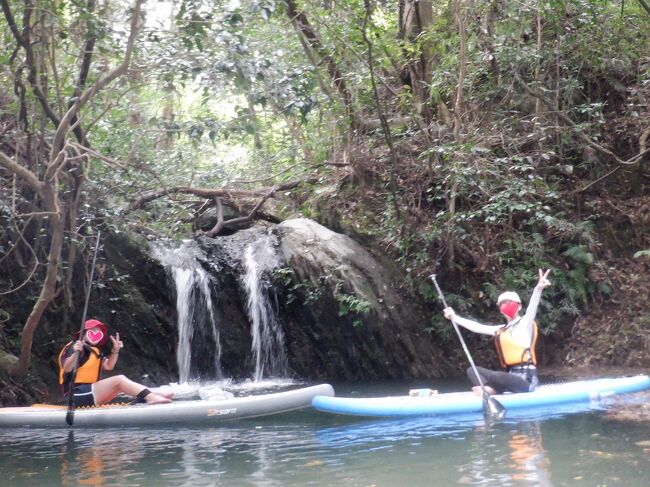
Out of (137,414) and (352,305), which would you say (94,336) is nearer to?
(137,414)

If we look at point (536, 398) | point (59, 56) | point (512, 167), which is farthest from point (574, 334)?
point (59, 56)

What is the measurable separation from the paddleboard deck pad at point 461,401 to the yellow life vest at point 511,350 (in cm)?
33

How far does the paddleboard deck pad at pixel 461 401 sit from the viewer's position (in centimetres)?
748

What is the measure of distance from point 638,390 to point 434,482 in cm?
374

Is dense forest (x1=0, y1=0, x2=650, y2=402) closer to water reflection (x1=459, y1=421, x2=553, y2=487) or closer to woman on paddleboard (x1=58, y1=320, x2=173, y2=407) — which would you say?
woman on paddleboard (x1=58, y1=320, x2=173, y2=407)

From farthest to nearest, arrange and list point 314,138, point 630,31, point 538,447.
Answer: point 314,138
point 630,31
point 538,447

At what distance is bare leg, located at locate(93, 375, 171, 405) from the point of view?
8.16m

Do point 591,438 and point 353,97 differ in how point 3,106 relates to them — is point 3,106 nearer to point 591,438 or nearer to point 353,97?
point 353,97

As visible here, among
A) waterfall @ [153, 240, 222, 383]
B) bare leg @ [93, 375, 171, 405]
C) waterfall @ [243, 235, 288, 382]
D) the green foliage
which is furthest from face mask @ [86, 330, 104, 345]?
the green foliage

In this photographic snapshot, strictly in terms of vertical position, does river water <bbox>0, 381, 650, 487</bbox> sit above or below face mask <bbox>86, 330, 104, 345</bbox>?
below

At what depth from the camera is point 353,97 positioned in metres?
11.7

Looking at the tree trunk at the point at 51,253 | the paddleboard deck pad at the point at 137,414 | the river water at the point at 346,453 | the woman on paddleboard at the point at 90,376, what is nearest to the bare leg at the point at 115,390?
the woman on paddleboard at the point at 90,376

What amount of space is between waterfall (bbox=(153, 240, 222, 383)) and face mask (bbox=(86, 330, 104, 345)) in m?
2.83

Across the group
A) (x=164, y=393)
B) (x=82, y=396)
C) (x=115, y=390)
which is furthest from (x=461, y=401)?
(x=82, y=396)
